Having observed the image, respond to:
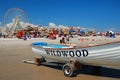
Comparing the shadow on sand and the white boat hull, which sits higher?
the white boat hull

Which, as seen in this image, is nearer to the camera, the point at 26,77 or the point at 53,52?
the point at 26,77

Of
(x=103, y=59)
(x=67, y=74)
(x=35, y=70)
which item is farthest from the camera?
(x=35, y=70)

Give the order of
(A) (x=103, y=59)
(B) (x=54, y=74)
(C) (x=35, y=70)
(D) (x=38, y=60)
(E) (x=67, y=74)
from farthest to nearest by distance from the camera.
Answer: (D) (x=38, y=60), (C) (x=35, y=70), (B) (x=54, y=74), (E) (x=67, y=74), (A) (x=103, y=59)

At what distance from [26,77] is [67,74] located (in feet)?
4.91

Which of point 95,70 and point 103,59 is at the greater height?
point 103,59

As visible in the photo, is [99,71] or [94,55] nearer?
[94,55]

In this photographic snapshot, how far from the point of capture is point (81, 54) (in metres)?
7.23

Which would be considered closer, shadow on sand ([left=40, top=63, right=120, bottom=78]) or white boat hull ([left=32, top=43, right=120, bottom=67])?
white boat hull ([left=32, top=43, right=120, bottom=67])

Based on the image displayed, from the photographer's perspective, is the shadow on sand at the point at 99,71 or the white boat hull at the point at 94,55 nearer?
the white boat hull at the point at 94,55

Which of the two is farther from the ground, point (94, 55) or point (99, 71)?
point (94, 55)

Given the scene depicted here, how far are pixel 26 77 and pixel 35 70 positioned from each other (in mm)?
1272

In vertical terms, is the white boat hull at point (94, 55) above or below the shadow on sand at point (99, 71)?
above

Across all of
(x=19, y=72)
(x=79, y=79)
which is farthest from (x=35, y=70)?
(x=79, y=79)

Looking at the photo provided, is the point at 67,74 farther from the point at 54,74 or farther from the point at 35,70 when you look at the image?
the point at 35,70
